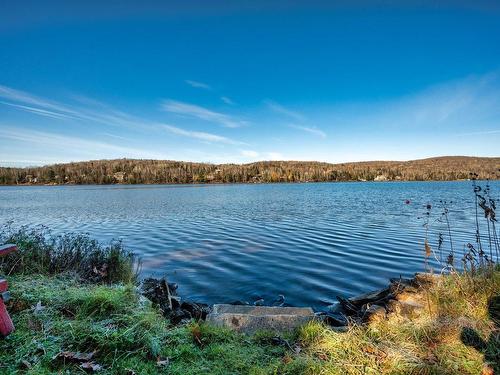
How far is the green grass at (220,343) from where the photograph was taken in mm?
4113

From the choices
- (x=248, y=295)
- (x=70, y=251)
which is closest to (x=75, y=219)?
(x=70, y=251)

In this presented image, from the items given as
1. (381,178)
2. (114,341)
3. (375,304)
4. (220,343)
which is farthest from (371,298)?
(381,178)

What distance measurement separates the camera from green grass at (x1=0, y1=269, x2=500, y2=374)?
4113 millimetres

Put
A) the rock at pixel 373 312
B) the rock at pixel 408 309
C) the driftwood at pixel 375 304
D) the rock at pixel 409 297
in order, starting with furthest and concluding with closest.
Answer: the rock at pixel 409 297 < the driftwood at pixel 375 304 < the rock at pixel 373 312 < the rock at pixel 408 309

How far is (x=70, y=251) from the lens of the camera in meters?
9.96

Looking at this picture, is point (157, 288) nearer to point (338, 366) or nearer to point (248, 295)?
point (248, 295)

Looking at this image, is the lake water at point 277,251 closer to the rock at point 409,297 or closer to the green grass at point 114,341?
the rock at point 409,297

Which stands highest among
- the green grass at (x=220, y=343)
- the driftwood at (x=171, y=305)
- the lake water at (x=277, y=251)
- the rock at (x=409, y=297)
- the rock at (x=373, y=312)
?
the green grass at (x=220, y=343)

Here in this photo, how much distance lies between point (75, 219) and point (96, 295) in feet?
95.6

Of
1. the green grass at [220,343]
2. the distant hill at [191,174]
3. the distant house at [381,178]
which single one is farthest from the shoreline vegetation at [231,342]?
the distant house at [381,178]

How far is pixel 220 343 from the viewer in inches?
199

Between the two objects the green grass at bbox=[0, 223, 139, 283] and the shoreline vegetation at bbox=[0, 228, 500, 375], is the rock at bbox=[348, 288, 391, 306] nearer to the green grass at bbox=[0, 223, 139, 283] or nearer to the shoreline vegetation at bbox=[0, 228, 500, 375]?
the shoreline vegetation at bbox=[0, 228, 500, 375]

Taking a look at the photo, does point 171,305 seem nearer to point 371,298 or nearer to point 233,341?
point 233,341

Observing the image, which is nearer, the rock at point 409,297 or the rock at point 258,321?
the rock at point 258,321
